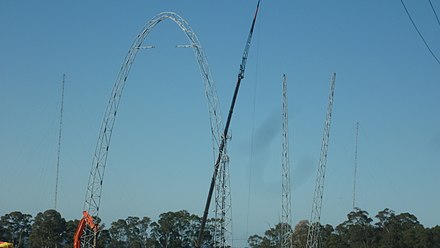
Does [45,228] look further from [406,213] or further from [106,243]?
[406,213]

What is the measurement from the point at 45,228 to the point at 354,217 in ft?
242

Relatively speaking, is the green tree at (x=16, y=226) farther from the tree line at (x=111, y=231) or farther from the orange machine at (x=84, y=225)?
the orange machine at (x=84, y=225)

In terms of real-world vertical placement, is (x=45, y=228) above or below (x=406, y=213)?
below

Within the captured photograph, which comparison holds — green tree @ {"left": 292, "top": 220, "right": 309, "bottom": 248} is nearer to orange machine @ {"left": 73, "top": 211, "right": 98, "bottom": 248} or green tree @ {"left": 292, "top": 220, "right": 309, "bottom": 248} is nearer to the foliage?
the foliage

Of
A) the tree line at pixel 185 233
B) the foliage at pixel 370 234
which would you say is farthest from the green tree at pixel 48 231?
the foliage at pixel 370 234

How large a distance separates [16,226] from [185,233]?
130 ft

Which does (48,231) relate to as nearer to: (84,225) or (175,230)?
(175,230)

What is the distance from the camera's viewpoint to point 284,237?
423 feet

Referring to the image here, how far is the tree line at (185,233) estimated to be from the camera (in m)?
148

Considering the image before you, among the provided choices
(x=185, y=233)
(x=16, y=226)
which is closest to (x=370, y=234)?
(x=185, y=233)

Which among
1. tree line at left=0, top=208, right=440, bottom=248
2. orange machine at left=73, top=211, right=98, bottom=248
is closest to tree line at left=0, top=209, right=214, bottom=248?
tree line at left=0, top=208, right=440, bottom=248

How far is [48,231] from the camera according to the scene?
485 ft

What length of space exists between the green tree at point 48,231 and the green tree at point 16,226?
6.88 metres

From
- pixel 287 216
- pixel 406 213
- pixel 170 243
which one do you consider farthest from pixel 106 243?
pixel 406 213
